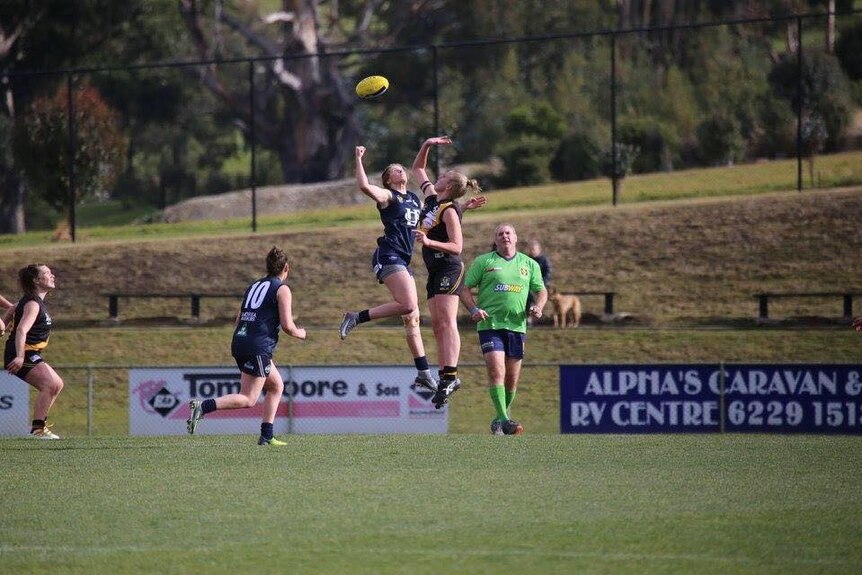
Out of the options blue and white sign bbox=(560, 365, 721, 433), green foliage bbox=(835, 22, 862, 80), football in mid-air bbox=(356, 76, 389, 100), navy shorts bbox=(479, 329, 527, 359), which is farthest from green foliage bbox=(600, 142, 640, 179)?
green foliage bbox=(835, 22, 862, 80)

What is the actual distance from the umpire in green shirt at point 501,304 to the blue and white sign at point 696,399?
371 cm

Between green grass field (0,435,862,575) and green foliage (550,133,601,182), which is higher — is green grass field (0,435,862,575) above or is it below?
below

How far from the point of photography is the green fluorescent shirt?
13.5 metres

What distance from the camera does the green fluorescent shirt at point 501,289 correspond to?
13.5 metres

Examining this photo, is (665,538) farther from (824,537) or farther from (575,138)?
(575,138)

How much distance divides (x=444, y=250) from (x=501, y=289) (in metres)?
1.25

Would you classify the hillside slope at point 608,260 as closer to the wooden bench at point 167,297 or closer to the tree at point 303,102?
the wooden bench at point 167,297

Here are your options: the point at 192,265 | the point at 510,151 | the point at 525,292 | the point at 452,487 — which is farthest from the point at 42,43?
the point at 452,487

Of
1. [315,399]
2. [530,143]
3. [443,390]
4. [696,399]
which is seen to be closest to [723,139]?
[530,143]

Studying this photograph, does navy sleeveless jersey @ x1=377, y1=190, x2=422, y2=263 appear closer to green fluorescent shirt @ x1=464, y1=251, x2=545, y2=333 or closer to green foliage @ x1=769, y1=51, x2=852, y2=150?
green fluorescent shirt @ x1=464, y1=251, x2=545, y2=333

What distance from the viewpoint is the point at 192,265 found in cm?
2895

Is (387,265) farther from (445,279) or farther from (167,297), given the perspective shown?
(167,297)

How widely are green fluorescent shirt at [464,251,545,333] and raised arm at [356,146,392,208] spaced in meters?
1.62

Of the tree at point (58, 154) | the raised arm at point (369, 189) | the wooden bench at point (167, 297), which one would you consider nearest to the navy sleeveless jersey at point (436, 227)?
the raised arm at point (369, 189)
